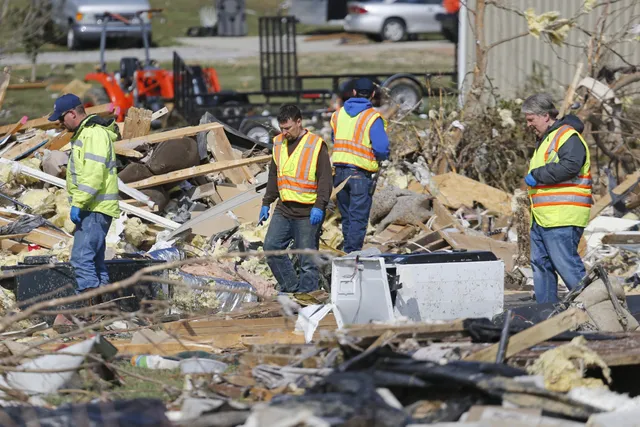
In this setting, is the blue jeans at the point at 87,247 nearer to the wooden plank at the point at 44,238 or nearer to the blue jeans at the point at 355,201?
the wooden plank at the point at 44,238

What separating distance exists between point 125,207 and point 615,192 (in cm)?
528

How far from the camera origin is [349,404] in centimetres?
461

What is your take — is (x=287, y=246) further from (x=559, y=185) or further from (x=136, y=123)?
(x=136, y=123)

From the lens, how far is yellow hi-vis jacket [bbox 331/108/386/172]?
9.07 metres

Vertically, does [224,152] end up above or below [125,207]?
above

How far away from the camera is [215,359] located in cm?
622

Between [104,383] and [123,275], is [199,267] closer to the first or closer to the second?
[123,275]

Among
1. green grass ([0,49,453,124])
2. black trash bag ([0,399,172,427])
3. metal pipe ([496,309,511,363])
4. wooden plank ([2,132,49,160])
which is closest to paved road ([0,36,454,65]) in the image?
green grass ([0,49,453,124])

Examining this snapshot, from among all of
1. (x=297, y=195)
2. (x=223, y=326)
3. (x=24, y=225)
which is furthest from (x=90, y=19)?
(x=223, y=326)

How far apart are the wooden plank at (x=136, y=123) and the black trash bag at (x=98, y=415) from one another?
246 inches

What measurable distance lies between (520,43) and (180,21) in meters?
22.5

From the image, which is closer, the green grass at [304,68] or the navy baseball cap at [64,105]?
the navy baseball cap at [64,105]

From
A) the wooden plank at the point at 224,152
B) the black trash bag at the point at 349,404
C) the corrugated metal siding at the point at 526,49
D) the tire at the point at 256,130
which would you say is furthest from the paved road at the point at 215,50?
the black trash bag at the point at 349,404

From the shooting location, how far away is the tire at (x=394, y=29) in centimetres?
3119
